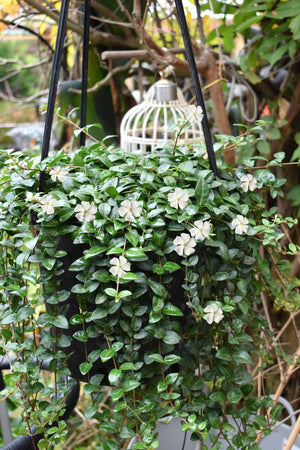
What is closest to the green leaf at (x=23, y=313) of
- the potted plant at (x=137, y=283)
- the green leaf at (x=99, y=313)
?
the potted plant at (x=137, y=283)

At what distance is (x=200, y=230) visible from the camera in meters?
0.61

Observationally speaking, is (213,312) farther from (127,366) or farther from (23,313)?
(23,313)

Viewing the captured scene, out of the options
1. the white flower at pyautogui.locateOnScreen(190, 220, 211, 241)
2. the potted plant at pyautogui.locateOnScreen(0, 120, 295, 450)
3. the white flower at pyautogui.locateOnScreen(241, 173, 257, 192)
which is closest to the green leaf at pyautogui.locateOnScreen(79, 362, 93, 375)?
the potted plant at pyautogui.locateOnScreen(0, 120, 295, 450)

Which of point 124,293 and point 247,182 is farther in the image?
point 247,182

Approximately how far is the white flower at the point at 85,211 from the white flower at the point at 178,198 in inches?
3.8

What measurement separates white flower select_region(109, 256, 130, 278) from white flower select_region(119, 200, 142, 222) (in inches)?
2.2

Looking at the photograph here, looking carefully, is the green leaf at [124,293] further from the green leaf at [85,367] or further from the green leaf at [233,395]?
the green leaf at [233,395]

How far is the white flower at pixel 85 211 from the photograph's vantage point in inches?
24.4

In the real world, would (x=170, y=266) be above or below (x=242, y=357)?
above

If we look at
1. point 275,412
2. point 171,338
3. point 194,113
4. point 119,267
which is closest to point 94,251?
point 119,267

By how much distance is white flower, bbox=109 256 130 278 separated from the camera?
1.92ft

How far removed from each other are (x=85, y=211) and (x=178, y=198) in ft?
0.39

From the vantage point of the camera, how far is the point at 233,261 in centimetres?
69

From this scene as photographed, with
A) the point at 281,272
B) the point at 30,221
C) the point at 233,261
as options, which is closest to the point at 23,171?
the point at 30,221
